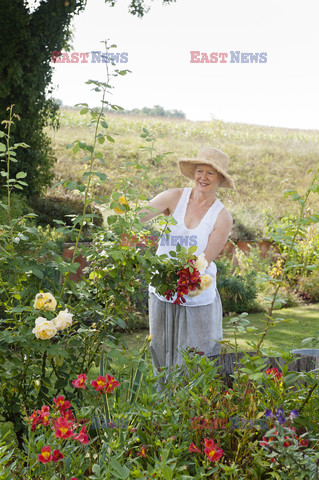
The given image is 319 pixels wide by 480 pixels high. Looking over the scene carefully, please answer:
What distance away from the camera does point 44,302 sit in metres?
1.97

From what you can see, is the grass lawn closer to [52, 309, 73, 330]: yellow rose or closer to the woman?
the woman

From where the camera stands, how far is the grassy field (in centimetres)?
1362

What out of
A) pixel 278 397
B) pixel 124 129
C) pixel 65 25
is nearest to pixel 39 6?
pixel 65 25

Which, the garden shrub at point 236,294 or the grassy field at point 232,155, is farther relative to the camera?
→ the grassy field at point 232,155

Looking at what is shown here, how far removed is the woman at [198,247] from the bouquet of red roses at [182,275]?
0.48 meters

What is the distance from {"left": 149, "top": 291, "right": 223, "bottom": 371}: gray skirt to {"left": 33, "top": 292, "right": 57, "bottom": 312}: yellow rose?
3.56ft

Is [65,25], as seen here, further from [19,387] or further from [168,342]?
[19,387]

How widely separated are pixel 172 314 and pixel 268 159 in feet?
54.1

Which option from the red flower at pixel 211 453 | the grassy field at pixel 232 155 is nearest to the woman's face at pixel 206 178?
the red flower at pixel 211 453

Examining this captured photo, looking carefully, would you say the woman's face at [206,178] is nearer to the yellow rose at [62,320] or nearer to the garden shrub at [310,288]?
the yellow rose at [62,320]

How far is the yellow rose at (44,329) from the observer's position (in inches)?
74.8

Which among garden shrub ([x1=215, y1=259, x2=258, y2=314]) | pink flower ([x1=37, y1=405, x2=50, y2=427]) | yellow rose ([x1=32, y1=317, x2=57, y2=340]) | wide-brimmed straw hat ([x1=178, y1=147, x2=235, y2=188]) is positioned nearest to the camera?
pink flower ([x1=37, y1=405, x2=50, y2=427])

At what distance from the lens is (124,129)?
21.4 meters

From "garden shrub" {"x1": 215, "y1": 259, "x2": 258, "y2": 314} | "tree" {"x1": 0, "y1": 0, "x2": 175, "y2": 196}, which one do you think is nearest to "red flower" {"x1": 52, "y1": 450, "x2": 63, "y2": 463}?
"garden shrub" {"x1": 215, "y1": 259, "x2": 258, "y2": 314}
